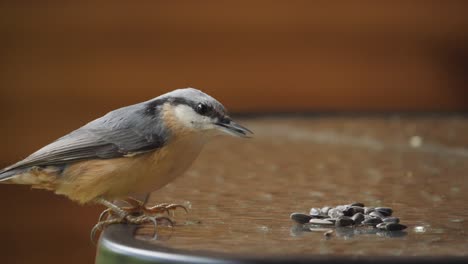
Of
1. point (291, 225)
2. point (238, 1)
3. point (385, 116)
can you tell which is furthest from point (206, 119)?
point (238, 1)

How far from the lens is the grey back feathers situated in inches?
75.1

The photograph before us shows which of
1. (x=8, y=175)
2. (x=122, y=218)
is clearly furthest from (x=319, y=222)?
(x=8, y=175)

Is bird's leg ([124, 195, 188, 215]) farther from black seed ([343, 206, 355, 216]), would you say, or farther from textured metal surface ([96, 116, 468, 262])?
black seed ([343, 206, 355, 216])

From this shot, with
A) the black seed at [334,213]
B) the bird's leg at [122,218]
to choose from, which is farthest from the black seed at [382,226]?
the bird's leg at [122,218]

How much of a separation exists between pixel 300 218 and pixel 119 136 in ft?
1.50

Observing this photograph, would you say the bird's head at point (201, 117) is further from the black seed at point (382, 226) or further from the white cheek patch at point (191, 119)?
the black seed at point (382, 226)

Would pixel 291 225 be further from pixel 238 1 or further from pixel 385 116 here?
pixel 238 1

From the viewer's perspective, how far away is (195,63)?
4.84 m

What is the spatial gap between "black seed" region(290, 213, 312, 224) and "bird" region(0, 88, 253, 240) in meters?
0.28

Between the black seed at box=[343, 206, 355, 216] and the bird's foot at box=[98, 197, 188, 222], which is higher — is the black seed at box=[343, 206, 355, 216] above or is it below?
below

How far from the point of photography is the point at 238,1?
482 cm

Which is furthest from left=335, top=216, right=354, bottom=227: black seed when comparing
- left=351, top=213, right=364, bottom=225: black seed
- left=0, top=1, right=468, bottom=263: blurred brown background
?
left=0, top=1, right=468, bottom=263: blurred brown background

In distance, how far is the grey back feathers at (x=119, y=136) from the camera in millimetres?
1908

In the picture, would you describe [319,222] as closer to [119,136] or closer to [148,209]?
[148,209]
